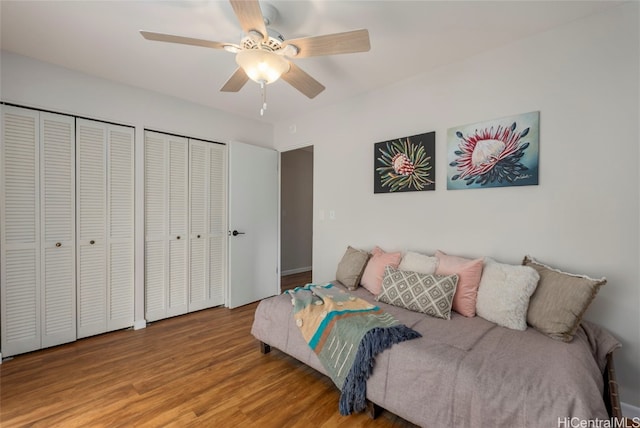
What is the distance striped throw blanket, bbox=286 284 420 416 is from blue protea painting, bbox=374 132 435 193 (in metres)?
1.18

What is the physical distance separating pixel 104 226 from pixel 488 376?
3.27 meters

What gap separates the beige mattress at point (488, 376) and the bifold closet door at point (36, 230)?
8.00 ft

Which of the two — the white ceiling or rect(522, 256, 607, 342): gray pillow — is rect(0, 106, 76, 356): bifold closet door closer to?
the white ceiling

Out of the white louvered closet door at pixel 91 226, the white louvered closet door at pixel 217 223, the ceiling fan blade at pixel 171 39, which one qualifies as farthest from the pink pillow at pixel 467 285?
the white louvered closet door at pixel 91 226

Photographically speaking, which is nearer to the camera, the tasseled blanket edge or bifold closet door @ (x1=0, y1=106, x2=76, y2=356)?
the tasseled blanket edge

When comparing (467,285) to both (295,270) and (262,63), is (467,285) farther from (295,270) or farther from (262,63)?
(295,270)

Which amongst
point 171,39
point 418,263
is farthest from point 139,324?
point 418,263

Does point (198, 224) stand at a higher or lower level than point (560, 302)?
higher

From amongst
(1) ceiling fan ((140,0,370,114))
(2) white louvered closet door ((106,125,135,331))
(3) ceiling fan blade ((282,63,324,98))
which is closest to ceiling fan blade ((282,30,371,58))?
(1) ceiling fan ((140,0,370,114))

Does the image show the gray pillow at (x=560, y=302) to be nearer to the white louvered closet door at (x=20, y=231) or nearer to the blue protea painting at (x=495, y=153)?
the blue protea painting at (x=495, y=153)

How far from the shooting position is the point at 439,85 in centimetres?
252

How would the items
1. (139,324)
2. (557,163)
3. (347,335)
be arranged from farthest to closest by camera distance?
1. (139,324)
2. (557,163)
3. (347,335)

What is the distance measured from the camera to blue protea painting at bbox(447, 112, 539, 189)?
2045 millimetres

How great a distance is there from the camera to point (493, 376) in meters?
1.33
